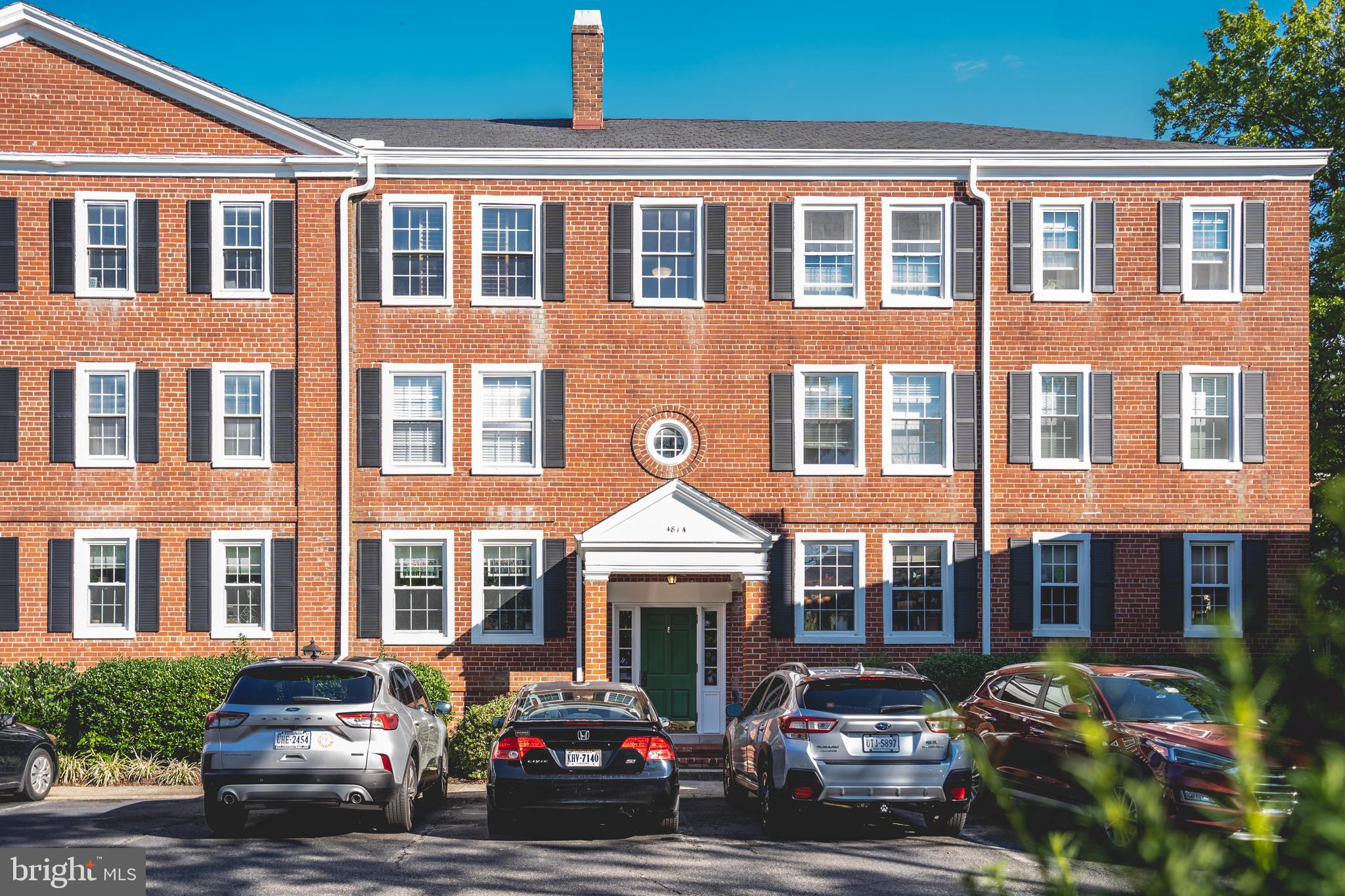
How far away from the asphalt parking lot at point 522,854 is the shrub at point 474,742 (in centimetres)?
320

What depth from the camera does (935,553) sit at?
20797 millimetres

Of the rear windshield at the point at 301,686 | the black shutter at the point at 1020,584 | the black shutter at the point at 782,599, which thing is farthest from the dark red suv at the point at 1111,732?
the black shutter at the point at 1020,584

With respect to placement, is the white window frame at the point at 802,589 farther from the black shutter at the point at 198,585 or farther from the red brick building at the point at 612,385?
the black shutter at the point at 198,585

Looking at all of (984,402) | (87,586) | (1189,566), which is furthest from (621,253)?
(1189,566)

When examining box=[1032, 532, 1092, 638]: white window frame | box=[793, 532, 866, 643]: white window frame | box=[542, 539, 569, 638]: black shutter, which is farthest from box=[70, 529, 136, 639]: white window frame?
box=[1032, 532, 1092, 638]: white window frame

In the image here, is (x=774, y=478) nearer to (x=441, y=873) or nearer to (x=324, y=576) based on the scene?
(x=324, y=576)

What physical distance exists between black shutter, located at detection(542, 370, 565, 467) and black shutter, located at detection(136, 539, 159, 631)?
20.9 feet

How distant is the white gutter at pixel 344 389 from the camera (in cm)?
2020

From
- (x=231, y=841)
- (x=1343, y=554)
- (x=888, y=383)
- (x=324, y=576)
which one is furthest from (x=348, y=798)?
(x=888, y=383)

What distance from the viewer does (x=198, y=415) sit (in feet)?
66.7

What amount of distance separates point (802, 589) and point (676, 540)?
2541 millimetres

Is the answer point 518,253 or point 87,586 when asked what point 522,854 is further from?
point 87,586

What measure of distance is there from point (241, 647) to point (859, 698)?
1171cm

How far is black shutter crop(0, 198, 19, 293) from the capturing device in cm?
2030
